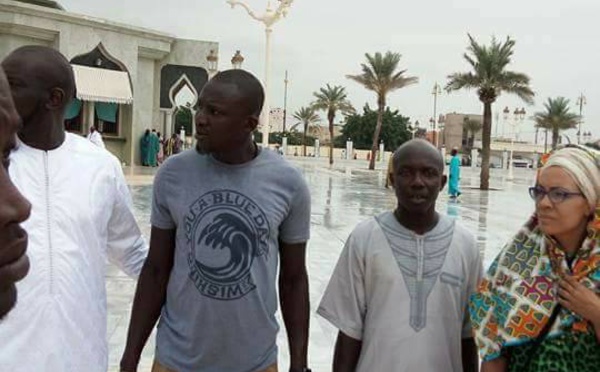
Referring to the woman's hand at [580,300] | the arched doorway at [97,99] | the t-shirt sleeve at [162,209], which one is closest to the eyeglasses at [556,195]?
the woman's hand at [580,300]

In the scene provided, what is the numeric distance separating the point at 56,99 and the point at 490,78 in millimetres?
26492

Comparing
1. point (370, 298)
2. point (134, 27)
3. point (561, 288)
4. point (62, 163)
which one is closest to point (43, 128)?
point (62, 163)

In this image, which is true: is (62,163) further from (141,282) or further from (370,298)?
(370,298)

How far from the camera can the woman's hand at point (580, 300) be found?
1.76m

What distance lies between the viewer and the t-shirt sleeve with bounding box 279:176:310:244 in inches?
88.7

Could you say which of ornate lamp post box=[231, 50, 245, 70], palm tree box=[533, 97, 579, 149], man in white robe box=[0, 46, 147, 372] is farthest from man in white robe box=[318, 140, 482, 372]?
palm tree box=[533, 97, 579, 149]

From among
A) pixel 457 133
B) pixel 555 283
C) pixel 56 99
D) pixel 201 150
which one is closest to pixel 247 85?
pixel 201 150

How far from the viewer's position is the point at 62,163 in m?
2.09

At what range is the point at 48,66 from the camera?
2.03 meters

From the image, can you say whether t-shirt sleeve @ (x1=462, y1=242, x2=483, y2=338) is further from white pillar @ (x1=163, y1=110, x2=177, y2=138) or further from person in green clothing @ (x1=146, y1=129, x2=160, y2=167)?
white pillar @ (x1=163, y1=110, x2=177, y2=138)

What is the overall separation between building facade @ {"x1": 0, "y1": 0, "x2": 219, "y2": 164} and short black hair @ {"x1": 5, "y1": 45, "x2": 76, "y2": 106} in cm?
2041

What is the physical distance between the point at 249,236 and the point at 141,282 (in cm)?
41

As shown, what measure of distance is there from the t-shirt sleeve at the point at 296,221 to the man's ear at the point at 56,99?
2.61ft

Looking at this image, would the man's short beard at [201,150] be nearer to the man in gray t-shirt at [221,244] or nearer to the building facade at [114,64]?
the man in gray t-shirt at [221,244]
